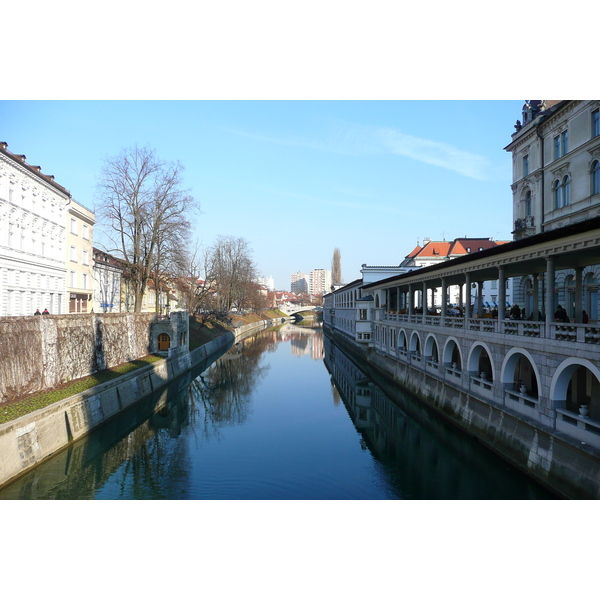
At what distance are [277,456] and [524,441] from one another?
26.9 feet

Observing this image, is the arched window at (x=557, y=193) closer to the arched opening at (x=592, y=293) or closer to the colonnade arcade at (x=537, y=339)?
Answer: the colonnade arcade at (x=537, y=339)

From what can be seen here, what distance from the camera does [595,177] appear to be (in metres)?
23.2

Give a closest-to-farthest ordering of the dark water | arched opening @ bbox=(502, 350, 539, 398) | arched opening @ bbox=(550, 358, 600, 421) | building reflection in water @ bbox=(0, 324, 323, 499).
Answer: arched opening @ bbox=(550, 358, 600, 421) < the dark water < building reflection in water @ bbox=(0, 324, 323, 499) < arched opening @ bbox=(502, 350, 539, 398)

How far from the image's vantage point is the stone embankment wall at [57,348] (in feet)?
53.2

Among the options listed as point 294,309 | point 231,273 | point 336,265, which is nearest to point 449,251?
point 231,273

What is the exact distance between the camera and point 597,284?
23.0 m

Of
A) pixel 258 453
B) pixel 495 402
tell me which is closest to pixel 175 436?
pixel 258 453

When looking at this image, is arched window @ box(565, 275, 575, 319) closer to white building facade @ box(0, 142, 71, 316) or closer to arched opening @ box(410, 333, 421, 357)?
arched opening @ box(410, 333, 421, 357)

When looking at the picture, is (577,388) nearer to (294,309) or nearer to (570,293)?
(570,293)

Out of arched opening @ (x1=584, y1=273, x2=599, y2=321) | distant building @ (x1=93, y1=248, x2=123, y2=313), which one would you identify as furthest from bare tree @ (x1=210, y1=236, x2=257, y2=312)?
arched opening @ (x1=584, y1=273, x2=599, y2=321)

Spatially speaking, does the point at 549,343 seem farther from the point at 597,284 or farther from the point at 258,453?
the point at 597,284

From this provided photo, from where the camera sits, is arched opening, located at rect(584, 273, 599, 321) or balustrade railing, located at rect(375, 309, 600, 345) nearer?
balustrade railing, located at rect(375, 309, 600, 345)

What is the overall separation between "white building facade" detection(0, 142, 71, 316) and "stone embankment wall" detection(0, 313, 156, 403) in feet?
25.1

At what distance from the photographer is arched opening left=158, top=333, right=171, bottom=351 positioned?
34.3 metres
